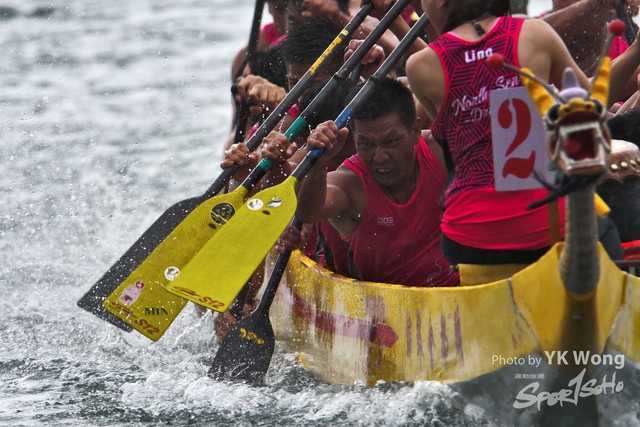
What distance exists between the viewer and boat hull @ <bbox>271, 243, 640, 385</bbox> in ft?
7.31

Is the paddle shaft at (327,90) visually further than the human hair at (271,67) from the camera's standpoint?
No

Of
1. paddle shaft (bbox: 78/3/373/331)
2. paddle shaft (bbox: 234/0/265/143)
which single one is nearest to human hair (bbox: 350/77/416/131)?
paddle shaft (bbox: 78/3/373/331)

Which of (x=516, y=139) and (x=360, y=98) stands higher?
(x=516, y=139)

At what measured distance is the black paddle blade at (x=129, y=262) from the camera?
12.0 feet

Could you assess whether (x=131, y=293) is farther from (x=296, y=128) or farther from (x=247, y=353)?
(x=296, y=128)

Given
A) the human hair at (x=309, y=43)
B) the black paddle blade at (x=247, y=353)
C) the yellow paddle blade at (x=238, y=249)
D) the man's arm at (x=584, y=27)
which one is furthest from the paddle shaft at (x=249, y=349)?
the man's arm at (x=584, y=27)

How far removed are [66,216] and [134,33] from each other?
541cm

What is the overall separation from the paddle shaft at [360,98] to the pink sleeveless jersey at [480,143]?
1.84 feet

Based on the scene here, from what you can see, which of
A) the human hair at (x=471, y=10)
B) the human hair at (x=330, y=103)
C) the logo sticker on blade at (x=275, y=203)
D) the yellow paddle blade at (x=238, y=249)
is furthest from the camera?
the human hair at (x=330, y=103)

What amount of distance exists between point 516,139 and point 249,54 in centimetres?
281

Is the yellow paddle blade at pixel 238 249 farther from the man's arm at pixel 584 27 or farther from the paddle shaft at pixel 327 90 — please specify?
the man's arm at pixel 584 27

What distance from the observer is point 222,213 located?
3367 millimetres

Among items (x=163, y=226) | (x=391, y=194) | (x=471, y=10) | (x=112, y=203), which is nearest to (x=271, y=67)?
(x=163, y=226)

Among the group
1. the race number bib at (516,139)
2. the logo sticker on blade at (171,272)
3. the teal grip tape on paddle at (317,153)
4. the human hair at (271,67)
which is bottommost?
the logo sticker on blade at (171,272)
